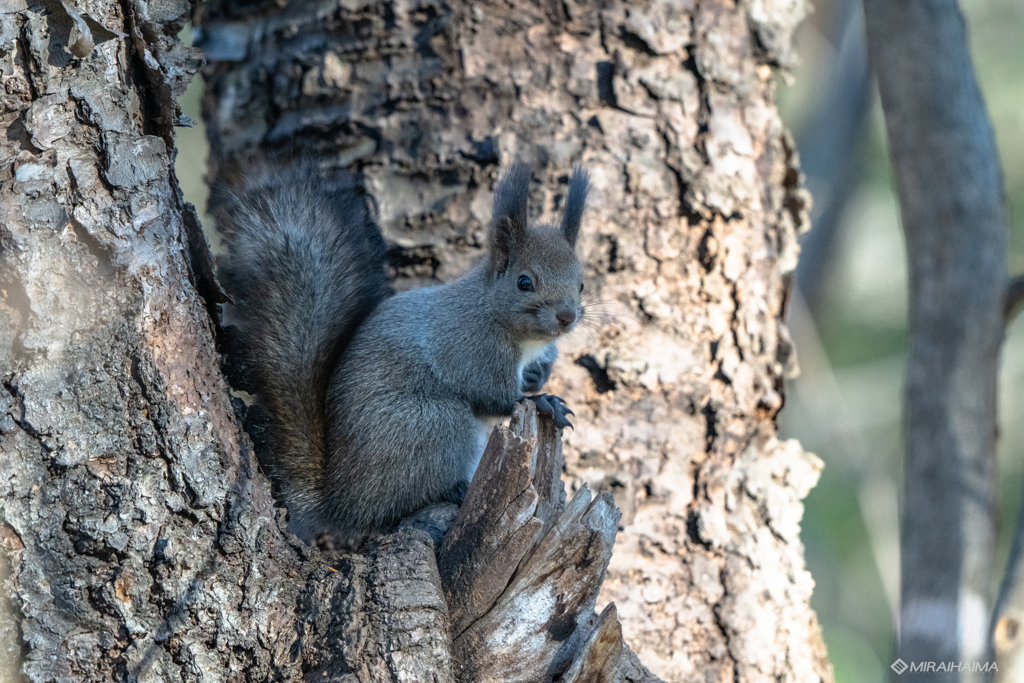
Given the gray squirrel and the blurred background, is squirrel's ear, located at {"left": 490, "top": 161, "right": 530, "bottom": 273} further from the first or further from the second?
the blurred background

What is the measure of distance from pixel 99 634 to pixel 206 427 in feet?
1.13

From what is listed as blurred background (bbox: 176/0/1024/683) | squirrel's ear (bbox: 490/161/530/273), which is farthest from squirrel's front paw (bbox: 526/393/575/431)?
blurred background (bbox: 176/0/1024/683)

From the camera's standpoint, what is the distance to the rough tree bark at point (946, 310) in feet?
7.09

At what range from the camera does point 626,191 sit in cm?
222

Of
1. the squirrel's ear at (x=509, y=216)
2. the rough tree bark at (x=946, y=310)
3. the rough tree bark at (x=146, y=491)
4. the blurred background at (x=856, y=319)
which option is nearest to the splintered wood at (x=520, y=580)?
the rough tree bark at (x=146, y=491)

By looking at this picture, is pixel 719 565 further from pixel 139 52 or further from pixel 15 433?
pixel 139 52

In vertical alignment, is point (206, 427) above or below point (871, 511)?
above

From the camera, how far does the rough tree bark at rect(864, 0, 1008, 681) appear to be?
85.1 inches

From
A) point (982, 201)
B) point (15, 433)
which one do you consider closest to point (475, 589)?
point (15, 433)

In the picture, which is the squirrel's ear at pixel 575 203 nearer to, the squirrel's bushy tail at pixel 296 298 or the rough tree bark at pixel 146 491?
the squirrel's bushy tail at pixel 296 298

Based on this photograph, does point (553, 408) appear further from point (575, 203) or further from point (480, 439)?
point (575, 203)

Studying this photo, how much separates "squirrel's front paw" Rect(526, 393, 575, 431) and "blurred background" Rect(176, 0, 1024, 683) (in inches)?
44.7

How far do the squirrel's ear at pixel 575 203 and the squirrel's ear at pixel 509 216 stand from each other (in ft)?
0.37

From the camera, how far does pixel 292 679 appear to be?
4.46 feet
